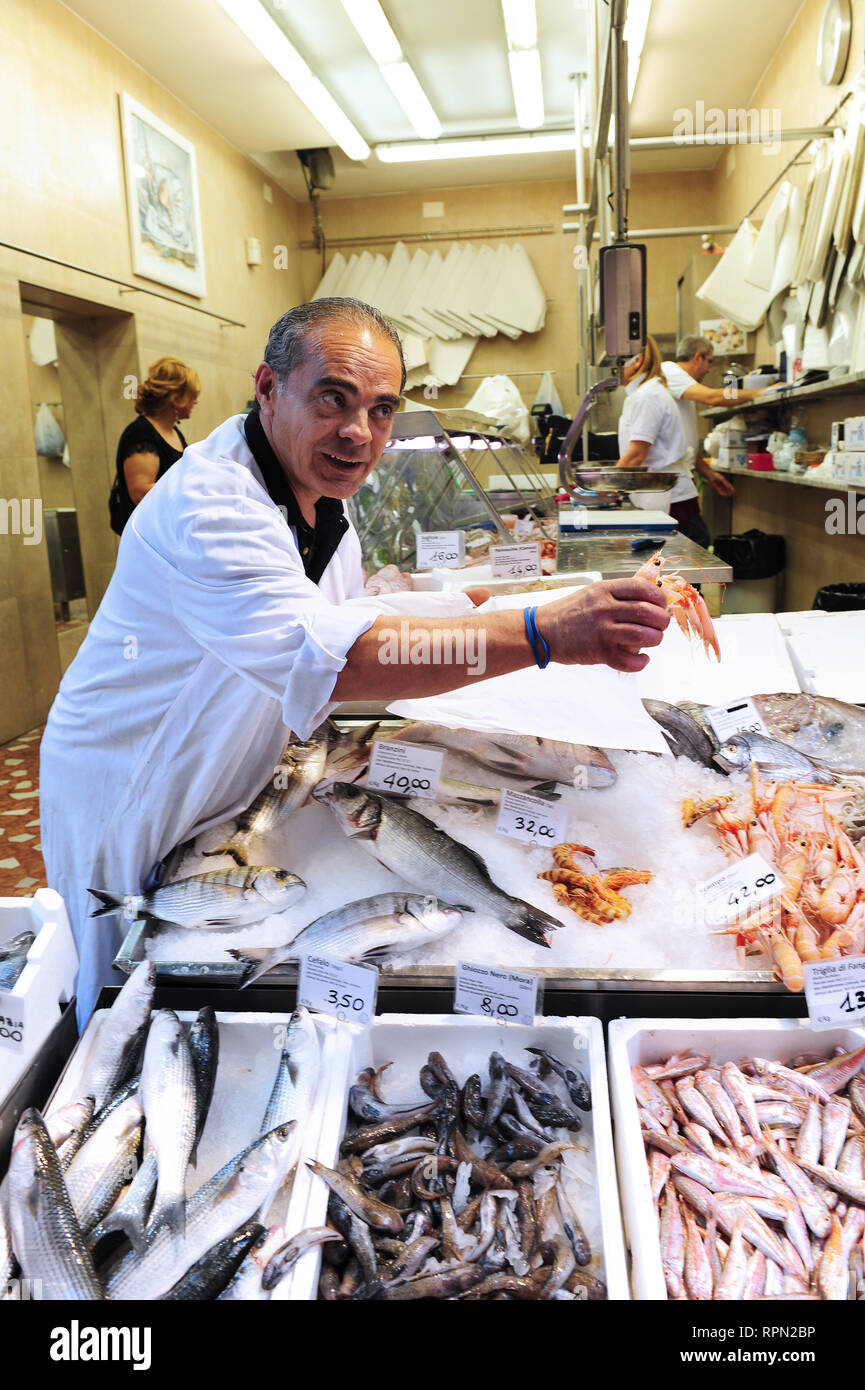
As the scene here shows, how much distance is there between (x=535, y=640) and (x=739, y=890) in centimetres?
50

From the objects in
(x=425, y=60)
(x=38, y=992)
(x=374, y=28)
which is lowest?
(x=38, y=992)

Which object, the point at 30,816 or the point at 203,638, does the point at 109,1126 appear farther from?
the point at 30,816

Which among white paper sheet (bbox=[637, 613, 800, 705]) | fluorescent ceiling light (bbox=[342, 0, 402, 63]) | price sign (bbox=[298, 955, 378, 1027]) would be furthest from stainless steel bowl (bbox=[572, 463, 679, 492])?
price sign (bbox=[298, 955, 378, 1027])

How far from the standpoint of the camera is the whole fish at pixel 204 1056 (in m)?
1.25

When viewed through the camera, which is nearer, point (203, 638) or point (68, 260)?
point (203, 638)

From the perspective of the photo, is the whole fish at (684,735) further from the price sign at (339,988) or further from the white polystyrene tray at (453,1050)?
the price sign at (339,988)

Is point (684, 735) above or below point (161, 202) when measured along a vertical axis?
below

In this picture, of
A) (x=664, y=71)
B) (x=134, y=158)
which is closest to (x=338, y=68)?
(x=134, y=158)

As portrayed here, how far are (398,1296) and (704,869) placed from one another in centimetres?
85

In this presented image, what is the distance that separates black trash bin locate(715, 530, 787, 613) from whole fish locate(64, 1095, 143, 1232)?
6108 mm

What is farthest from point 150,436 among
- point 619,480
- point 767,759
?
point 767,759

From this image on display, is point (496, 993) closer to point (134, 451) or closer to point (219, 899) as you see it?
point (219, 899)

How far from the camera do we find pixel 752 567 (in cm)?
670

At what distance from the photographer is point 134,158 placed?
6.86m
